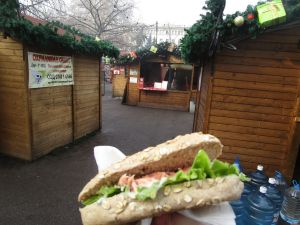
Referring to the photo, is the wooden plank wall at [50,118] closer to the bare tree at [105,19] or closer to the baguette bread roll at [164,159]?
the baguette bread roll at [164,159]

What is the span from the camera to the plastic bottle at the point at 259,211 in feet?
6.77

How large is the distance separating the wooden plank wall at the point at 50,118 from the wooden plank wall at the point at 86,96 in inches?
13.1

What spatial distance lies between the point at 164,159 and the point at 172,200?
26 cm

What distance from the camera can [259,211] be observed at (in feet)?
6.84

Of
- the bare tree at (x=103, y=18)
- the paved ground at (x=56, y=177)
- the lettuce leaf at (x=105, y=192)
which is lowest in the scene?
A: the paved ground at (x=56, y=177)

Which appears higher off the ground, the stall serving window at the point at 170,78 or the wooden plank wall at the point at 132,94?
the stall serving window at the point at 170,78

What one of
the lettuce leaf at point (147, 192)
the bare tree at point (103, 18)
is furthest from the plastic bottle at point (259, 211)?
the bare tree at point (103, 18)

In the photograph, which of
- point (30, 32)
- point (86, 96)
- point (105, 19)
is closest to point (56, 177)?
point (30, 32)

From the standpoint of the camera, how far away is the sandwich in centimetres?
127

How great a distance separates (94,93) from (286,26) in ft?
18.0

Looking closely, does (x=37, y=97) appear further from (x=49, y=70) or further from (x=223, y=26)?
(x=223, y=26)

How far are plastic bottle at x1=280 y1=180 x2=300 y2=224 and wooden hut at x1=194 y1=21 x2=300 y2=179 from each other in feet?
5.14

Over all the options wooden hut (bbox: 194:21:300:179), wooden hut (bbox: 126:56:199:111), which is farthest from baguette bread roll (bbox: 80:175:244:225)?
wooden hut (bbox: 126:56:199:111)

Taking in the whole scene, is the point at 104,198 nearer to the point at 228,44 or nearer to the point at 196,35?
the point at 196,35
